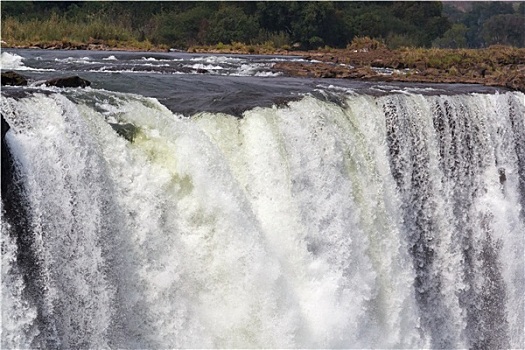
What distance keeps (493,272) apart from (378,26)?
103ft

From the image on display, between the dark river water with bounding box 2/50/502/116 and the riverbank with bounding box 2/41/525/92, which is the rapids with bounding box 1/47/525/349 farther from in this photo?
the riverbank with bounding box 2/41/525/92

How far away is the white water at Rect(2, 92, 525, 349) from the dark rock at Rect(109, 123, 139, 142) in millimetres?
115

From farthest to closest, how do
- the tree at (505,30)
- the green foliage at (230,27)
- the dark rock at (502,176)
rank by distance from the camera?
the tree at (505,30) < the green foliage at (230,27) < the dark rock at (502,176)

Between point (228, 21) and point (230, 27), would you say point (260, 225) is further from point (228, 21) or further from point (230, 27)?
point (230, 27)

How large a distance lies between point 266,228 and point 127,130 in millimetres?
1835

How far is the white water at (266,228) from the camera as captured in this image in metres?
8.15

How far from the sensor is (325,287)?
33.0 feet

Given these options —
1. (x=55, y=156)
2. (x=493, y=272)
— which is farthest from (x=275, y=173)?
(x=493, y=272)

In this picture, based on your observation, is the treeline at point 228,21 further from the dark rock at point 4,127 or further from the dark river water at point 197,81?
the dark rock at point 4,127

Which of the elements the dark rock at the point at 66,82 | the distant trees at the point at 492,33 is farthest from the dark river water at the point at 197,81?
the distant trees at the point at 492,33

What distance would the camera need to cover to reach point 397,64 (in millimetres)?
22297

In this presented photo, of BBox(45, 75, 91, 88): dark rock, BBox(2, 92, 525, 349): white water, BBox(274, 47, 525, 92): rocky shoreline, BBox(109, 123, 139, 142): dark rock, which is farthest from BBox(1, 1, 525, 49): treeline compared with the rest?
BBox(109, 123, 139, 142): dark rock

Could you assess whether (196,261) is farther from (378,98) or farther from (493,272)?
(493,272)

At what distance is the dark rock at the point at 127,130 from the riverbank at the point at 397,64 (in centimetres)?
892
